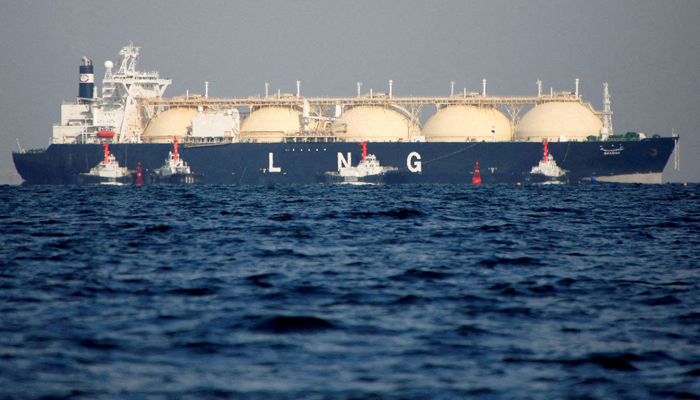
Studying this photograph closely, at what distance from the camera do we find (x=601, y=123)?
66625 millimetres

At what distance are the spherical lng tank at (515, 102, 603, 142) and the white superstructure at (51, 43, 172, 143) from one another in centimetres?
3990

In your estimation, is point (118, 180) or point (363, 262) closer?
point (363, 262)

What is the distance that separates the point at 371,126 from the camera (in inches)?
2564

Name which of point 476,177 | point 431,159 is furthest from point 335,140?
point 476,177

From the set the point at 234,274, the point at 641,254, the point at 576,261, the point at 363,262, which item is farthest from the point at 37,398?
the point at 641,254

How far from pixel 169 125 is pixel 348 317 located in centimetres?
6489

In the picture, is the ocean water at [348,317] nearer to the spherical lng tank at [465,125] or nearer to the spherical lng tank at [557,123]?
the spherical lng tank at [465,125]

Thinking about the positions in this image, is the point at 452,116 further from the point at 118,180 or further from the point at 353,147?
the point at 118,180

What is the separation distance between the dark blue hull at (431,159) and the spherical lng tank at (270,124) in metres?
3.72

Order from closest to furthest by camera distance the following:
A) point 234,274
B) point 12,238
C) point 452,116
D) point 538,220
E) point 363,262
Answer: point 234,274 → point 363,262 → point 12,238 → point 538,220 → point 452,116

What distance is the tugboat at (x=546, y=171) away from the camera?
59812mm

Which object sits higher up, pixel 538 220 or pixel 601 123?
pixel 601 123

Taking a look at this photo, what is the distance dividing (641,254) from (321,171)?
49.4 meters

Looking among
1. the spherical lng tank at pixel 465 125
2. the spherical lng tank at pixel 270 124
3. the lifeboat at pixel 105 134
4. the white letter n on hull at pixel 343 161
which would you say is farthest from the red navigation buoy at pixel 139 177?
the spherical lng tank at pixel 465 125
